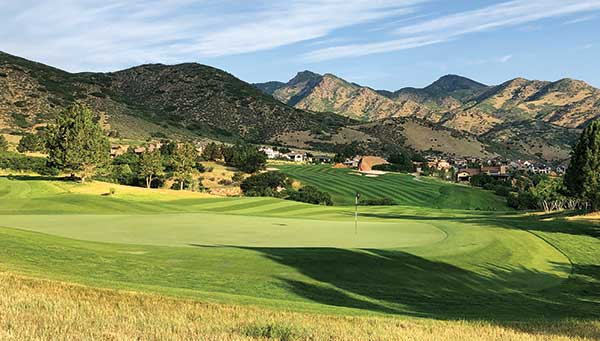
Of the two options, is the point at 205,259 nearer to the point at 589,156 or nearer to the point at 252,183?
the point at 589,156

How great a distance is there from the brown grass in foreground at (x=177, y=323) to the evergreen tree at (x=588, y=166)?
4488 cm

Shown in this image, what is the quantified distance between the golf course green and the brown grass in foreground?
5.64 ft

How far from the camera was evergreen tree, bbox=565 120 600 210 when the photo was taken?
5328 centimetres

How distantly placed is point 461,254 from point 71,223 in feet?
80.3

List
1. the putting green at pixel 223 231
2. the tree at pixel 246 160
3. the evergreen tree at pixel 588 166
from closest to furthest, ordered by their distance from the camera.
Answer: the putting green at pixel 223 231 → the evergreen tree at pixel 588 166 → the tree at pixel 246 160

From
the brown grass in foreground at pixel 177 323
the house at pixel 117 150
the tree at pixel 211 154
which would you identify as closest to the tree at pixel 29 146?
the house at pixel 117 150

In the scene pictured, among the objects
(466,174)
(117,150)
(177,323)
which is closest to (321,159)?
(466,174)

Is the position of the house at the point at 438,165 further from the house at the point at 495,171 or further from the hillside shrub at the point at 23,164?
the hillside shrub at the point at 23,164

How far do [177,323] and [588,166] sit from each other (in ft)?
175

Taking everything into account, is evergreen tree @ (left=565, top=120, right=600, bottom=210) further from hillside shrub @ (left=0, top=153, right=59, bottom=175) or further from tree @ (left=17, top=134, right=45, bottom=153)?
tree @ (left=17, top=134, right=45, bottom=153)

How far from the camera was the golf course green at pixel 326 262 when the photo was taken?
57.6 ft

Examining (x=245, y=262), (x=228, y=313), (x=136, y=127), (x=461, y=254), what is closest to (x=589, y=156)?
(x=461, y=254)

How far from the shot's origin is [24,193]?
2206 inches

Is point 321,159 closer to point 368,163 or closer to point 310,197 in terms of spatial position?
point 368,163
